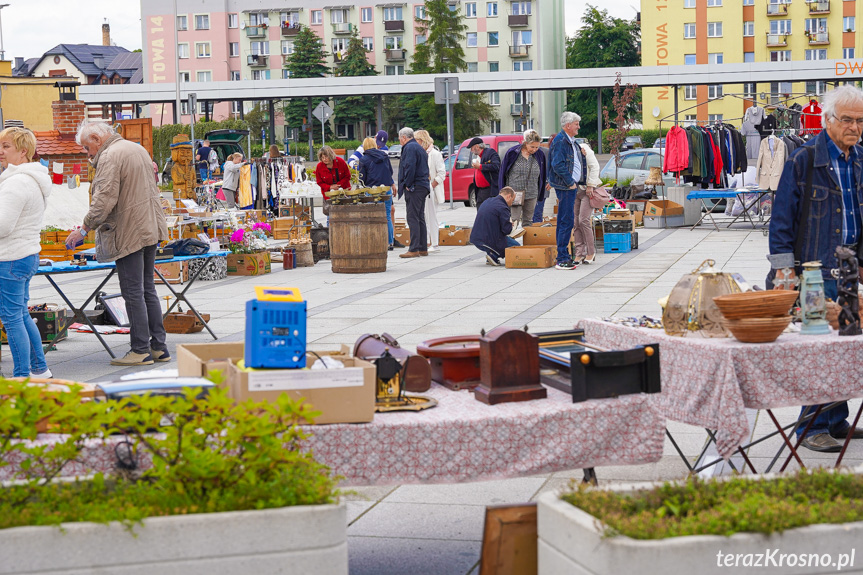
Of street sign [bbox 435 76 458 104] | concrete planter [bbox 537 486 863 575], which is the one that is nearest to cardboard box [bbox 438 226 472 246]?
street sign [bbox 435 76 458 104]

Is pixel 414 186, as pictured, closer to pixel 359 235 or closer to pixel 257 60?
pixel 359 235

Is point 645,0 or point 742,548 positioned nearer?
point 742,548

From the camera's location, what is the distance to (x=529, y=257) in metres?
14.6

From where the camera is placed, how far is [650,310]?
10.3 m

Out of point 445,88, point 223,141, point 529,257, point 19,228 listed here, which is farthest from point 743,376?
point 223,141

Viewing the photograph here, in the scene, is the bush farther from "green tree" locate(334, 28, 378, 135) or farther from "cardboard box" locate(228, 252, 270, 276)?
"green tree" locate(334, 28, 378, 135)

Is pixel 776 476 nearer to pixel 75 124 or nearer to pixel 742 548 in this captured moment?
pixel 742 548

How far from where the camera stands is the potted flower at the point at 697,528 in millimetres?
2803

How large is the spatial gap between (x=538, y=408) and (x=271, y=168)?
68.5ft

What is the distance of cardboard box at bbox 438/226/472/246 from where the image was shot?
60.6ft

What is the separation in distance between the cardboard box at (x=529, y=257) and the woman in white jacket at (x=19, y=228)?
8085 mm

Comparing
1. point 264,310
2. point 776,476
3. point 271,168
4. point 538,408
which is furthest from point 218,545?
point 271,168

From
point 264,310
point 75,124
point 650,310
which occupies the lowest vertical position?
point 650,310

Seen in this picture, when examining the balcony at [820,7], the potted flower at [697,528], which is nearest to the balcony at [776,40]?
the balcony at [820,7]
